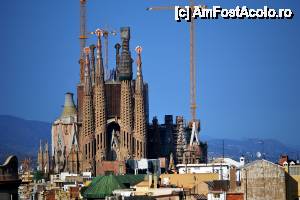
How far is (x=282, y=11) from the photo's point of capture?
81.4m

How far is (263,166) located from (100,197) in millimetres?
33353

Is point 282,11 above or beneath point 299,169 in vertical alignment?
above

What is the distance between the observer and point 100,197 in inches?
3760

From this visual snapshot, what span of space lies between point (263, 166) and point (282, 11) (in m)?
20.0

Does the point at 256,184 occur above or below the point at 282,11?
below

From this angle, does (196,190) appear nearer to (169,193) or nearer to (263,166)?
(169,193)

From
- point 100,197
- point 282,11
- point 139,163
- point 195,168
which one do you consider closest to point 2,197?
point 282,11

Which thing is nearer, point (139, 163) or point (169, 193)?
point (169, 193)

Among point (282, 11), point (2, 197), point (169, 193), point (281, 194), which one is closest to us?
point (2, 197)

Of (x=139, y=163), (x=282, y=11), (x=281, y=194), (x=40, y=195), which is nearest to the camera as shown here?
(x=281, y=194)

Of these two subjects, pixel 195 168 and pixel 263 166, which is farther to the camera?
pixel 195 168

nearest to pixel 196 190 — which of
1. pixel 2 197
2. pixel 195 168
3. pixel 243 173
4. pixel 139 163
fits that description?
pixel 243 173

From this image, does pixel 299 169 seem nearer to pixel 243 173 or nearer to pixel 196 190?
pixel 243 173

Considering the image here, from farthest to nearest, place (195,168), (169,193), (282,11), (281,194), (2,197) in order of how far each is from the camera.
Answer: (195,168), (169,193), (282,11), (281,194), (2,197)
